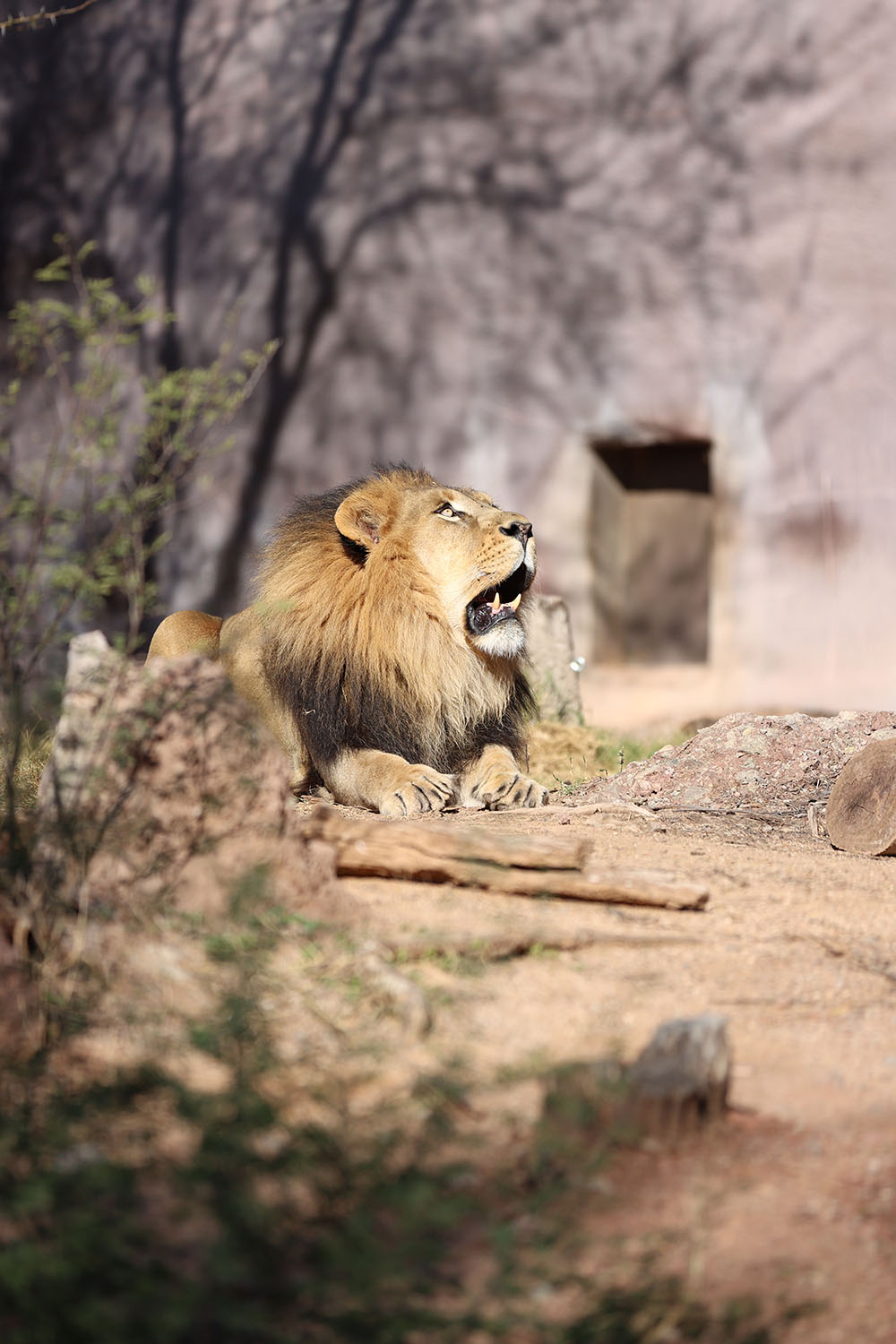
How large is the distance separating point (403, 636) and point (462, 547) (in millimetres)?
399

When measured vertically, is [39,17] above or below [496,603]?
above

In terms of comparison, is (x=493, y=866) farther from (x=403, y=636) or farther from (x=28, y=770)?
(x=28, y=770)

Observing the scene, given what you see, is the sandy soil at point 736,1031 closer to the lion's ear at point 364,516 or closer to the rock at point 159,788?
the rock at point 159,788

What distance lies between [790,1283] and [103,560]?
5.94 feet

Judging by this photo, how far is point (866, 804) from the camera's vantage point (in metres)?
4.80

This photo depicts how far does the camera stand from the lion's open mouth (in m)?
5.51

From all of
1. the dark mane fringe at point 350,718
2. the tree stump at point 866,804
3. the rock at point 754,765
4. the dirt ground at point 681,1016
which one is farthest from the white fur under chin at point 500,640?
the dirt ground at point 681,1016

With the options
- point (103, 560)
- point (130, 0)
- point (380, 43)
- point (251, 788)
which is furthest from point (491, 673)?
point (130, 0)

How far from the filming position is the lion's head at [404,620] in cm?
545

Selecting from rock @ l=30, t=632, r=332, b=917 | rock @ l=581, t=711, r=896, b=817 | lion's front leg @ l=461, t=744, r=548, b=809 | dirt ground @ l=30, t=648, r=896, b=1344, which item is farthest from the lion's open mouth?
rock @ l=30, t=632, r=332, b=917

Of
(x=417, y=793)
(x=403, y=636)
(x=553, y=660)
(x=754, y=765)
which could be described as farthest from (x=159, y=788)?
(x=553, y=660)

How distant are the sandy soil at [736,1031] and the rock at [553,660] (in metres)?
4.00

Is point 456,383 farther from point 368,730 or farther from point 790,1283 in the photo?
point 790,1283

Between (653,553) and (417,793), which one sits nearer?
(417,793)
